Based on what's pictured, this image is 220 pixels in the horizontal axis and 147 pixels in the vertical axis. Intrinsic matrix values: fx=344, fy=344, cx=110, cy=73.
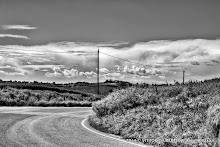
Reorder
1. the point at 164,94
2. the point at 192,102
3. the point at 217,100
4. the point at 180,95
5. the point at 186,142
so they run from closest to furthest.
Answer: the point at 186,142 < the point at 217,100 < the point at 192,102 < the point at 180,95 < the point at 164,94

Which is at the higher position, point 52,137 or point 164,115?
point 164,115

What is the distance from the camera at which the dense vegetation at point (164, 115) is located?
1063 cm

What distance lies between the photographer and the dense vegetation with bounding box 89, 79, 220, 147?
10633 millimetres

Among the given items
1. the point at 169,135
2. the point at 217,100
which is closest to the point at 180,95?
the point at 217,100

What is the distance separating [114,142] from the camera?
11094 mm

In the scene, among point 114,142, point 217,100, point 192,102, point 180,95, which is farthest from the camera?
point 180,95

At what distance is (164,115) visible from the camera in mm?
12867

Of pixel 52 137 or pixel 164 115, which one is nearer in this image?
pixel 52 137

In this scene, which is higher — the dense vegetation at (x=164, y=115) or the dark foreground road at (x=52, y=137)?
the dense vegetation at (x=164, y=115)

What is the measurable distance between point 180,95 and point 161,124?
234cm

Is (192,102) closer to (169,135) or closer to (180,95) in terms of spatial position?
(180,95)

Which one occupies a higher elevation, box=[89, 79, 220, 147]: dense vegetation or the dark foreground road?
box=[89, 79, 220, 147]: dense vegetation

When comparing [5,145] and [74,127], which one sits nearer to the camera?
[5,145]

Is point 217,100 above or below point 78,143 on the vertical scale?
above
